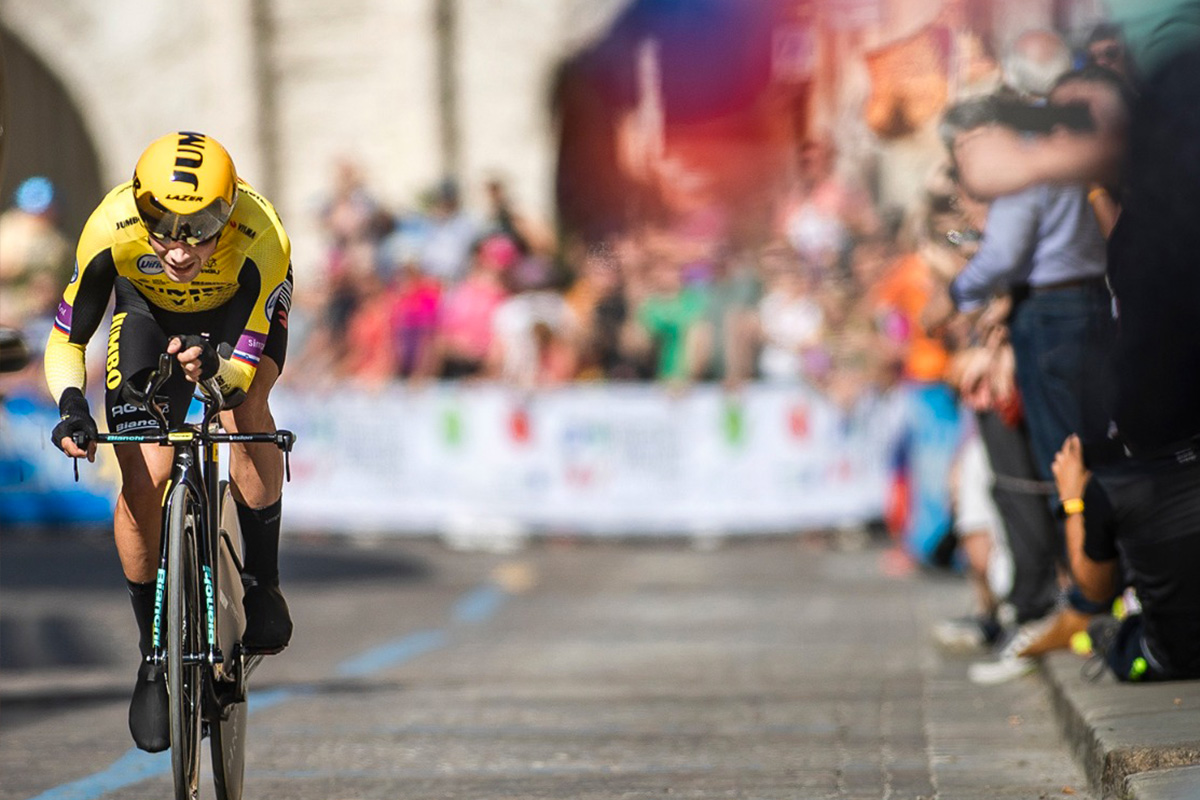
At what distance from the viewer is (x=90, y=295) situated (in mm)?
6055

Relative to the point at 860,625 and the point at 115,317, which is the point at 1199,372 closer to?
the point at 115,317

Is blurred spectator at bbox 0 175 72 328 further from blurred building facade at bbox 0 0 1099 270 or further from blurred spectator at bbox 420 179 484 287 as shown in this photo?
blurred building facade at bbox 0 0 1099 270

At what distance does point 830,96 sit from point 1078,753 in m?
13.5

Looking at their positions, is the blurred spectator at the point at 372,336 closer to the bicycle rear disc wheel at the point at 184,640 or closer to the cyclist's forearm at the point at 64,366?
the cyclist's forearm at the point at 64,366

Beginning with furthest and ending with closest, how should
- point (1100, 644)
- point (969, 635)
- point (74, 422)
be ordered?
point (969, 635)
point (1100, 644)
point (74, 422)

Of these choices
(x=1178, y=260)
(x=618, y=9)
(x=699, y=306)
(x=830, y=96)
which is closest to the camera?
(x=1178, y=260)

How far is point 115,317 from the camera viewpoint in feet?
20.3

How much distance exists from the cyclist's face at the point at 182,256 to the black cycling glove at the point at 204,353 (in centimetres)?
19

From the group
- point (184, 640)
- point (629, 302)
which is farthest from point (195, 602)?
point (629, 302)

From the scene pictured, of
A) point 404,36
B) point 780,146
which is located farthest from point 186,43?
point 780,146

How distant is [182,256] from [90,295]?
15.6 inches

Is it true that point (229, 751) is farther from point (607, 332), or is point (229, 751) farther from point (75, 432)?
point (607, 332)

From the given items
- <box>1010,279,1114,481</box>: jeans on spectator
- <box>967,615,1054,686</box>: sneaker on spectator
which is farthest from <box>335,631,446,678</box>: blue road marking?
<box>1010,279,1114,481</box>: jeans on spectator

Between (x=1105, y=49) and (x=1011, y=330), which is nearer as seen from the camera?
(x=1105, y=49)
